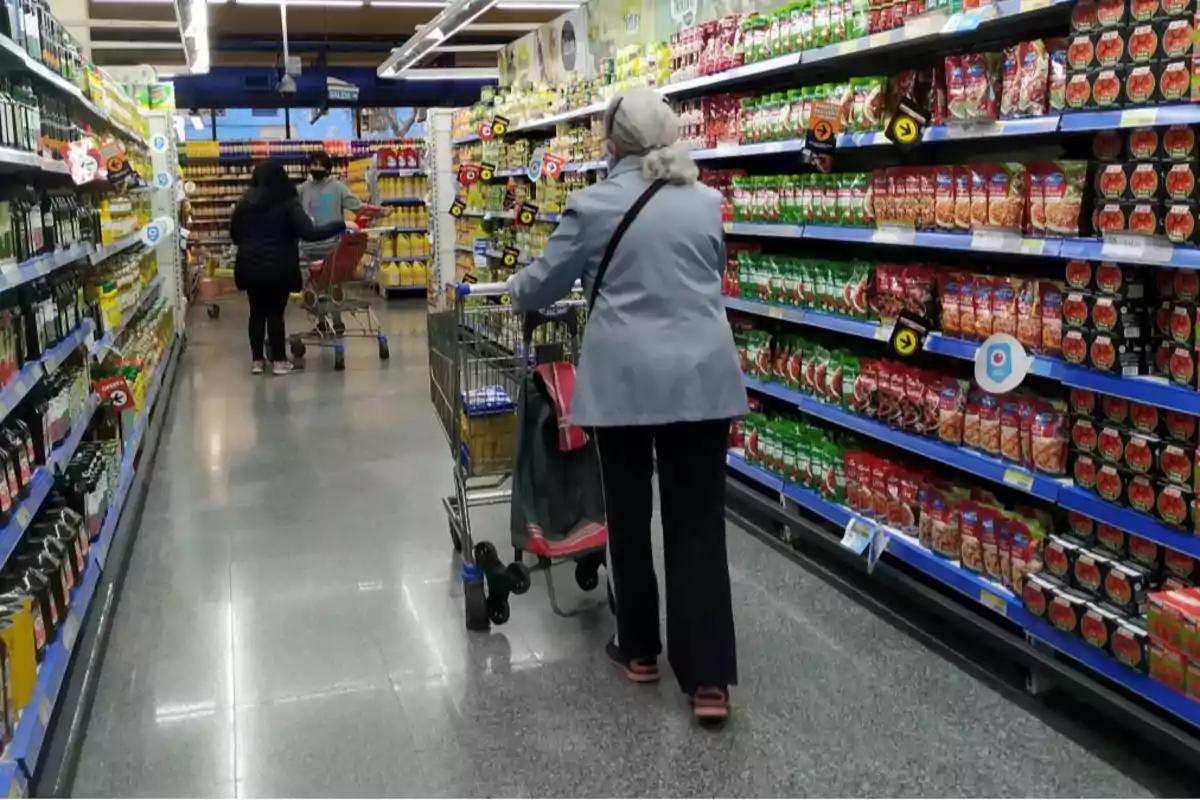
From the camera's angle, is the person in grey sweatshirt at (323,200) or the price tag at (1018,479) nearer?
the price tag at (1018,479)

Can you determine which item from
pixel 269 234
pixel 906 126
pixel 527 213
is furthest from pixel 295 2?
pixel 906 126

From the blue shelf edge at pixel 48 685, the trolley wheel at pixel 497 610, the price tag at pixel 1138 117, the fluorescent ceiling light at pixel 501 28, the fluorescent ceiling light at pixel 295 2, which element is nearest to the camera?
the blue shelf edge at pixel 48 685

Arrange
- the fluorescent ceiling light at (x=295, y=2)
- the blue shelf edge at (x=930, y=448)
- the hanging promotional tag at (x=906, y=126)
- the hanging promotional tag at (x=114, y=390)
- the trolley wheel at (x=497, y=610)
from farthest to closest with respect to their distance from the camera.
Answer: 1. the fluorescent ceiling light at (x=295, y=2)
2. the hanging promotional tag at (x=114, y=390)
3. the trolley wheel at (x=497, y=610)
4. the hanging promotional tag at (x=906, y=126)
5. the blue shelf edge at (x=930, y=448)

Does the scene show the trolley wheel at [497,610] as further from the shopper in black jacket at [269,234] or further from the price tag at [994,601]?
the shopper in black jacket at [269,234]

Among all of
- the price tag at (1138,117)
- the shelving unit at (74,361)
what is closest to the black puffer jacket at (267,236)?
the shelving unit at (74,361)

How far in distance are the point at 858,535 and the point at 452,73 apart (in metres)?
17.0

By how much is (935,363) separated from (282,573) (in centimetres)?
273

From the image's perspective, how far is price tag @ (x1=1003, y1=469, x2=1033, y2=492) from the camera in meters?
3.27

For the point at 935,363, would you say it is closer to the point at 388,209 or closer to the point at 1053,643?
the point at 1053,643

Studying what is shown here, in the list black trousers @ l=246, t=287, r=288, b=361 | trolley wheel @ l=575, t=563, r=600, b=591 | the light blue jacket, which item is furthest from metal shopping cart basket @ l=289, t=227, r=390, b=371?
the light blue jacket

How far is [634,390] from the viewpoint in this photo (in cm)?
294

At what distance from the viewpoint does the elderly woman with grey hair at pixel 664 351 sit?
2945 millimetres

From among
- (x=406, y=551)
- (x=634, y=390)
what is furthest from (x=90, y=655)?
(x=634, y=390)

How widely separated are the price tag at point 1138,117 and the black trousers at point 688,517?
128cm
